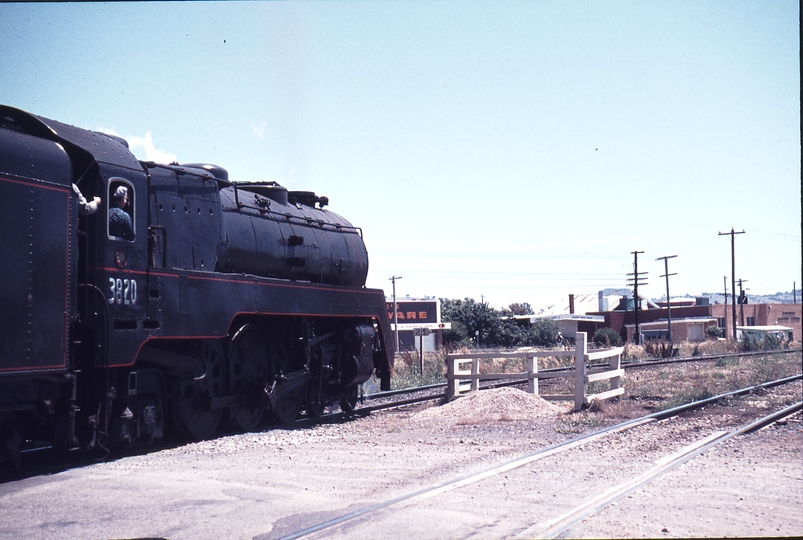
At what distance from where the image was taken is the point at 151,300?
30.2ft

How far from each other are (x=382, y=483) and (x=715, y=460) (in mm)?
3934

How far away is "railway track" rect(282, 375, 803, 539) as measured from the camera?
5.77m

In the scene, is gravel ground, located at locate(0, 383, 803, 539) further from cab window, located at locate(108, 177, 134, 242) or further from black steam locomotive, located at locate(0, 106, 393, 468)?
cab window, located at locate(108, 177, 134, 242)

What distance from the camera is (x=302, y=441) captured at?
1073 centimetres

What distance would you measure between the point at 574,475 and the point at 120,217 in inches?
228

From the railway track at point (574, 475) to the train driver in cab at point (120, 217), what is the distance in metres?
4.55

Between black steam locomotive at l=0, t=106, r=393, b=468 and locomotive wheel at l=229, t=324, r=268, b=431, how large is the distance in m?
0.03

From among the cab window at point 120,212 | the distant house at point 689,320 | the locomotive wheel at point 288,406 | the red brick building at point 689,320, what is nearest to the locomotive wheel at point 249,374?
the locomotive wheel at point 288,406

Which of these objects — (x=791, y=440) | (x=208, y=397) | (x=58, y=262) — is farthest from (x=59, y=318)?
(x=791, y=440)

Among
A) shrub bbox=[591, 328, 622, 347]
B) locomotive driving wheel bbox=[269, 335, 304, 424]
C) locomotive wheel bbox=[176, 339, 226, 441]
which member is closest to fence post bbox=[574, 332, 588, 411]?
locomotive driving wheel bbox=[269, 335, 304, 424]

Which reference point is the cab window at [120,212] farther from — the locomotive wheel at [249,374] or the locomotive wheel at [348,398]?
the locomotive wheel at [348,398]

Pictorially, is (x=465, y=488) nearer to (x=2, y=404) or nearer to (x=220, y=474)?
(x=220, y=474)

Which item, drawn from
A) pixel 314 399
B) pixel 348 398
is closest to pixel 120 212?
pixel 314 399

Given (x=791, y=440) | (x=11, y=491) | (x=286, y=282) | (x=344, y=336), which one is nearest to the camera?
(x=11, y=491)
